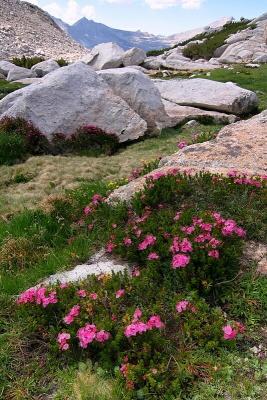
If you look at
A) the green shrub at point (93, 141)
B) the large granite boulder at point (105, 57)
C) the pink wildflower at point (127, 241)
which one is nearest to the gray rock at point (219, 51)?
the large granite boulder at point (105, 57)

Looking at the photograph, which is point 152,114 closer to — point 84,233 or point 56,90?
point 56,90

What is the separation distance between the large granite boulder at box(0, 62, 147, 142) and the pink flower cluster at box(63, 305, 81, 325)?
Answer: 11.9 m

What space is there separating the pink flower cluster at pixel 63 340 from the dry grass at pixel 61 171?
243 inches

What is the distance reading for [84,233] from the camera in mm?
8281

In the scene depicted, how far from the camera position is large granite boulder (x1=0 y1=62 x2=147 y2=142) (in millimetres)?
16859

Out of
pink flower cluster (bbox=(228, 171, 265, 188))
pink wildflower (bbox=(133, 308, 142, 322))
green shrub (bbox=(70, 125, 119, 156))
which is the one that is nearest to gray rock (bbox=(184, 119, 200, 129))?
green shrub (bbox=(70, 125, 119, 156))

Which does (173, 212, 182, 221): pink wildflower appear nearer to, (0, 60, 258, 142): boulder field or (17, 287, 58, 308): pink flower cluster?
(17, 287, 58, 308): pink flower cluster

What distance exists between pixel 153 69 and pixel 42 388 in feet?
137

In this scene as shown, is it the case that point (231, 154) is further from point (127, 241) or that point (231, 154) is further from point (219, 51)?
point (219, 51)

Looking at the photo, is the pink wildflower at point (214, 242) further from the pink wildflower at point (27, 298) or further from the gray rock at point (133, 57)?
the gray rock at point (133, 57)

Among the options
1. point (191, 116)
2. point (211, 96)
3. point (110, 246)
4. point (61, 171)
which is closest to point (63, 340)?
point (110, 246)

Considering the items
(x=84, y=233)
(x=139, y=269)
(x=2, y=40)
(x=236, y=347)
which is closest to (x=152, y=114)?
(x=84, y=233)

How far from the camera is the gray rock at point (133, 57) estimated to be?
4206 centimetres

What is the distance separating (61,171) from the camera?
13750 mm
